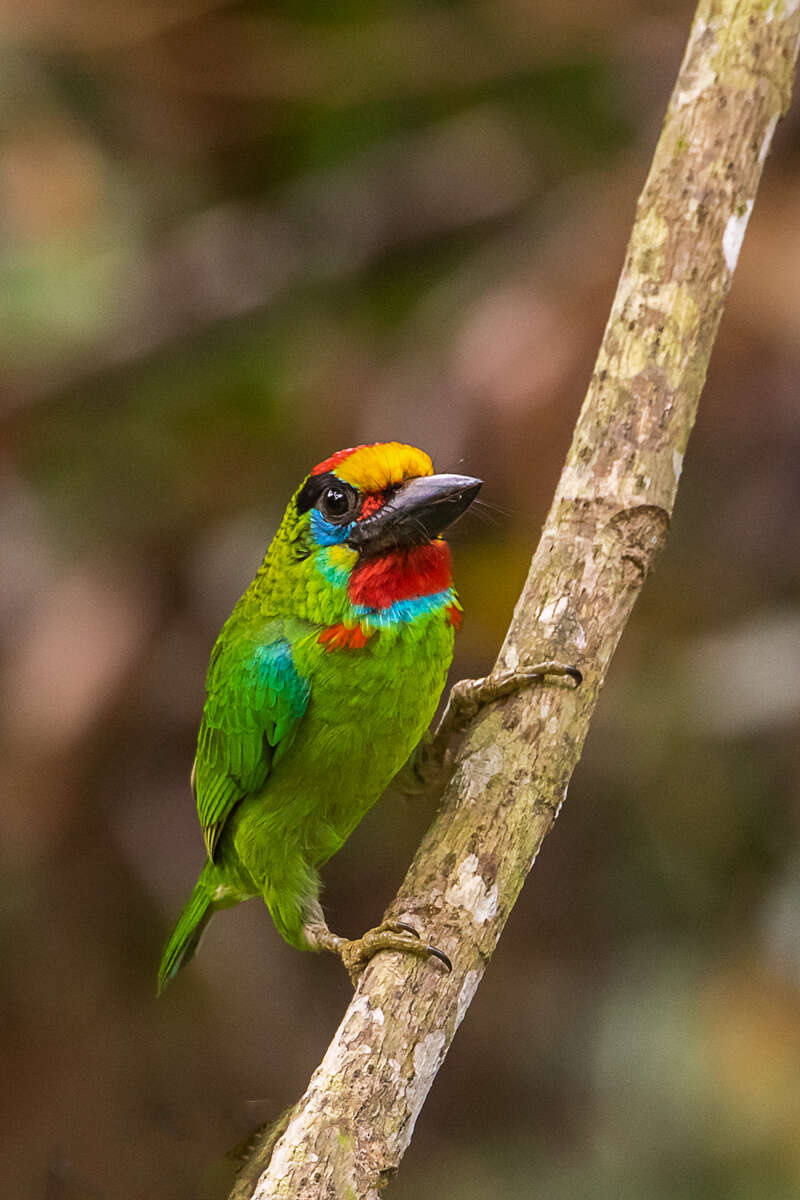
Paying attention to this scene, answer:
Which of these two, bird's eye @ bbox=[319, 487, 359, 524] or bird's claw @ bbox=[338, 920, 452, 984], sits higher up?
bird's eye @ bbox=[319, 487, 359, 524]

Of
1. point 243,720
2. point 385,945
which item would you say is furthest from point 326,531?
point 385,945

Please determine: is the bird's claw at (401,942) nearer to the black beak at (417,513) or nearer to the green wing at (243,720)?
the green wing at (243,720)

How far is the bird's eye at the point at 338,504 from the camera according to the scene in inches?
91.7

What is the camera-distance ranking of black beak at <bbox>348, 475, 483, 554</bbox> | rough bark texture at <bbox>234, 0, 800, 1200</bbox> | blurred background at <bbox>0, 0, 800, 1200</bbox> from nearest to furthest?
rough bark texture at <bbox>234, 0, 800, 1200</bbox> < black beak at <bbox>348, 475, 483, 554</bbox> < blurred background at <bbox>0, 0, 800, 1200</bbox>

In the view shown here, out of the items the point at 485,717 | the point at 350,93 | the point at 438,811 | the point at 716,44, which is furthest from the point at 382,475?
the point at 350,93

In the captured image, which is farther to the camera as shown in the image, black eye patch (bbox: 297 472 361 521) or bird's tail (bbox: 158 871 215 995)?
bird's tail (bbox: 158 871 215 995)

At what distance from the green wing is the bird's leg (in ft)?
0.93

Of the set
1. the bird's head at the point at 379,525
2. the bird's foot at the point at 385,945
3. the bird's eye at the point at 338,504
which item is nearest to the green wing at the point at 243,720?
the bird's head at the point at 379,525

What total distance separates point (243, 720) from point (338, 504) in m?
0.45

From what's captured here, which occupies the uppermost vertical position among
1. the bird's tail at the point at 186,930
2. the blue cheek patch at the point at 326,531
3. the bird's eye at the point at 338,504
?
the bird's eye at the point at 338,504

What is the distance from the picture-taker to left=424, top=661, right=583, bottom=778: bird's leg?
209 cm

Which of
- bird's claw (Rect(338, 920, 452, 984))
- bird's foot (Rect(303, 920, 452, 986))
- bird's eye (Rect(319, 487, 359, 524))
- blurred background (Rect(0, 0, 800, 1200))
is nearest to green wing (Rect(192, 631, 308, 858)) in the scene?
bird's eye (Rect(319, 487, 359, 524))

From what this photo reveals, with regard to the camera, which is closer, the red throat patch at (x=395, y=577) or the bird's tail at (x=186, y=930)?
the red throat patch at (x=395, y=577)

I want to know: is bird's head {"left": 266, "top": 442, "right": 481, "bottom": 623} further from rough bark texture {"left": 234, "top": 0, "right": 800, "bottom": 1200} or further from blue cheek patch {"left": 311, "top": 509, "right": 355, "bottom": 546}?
rough bark texture {"left": 234, "top": 0, "right": 800, "bottom": 1200}
